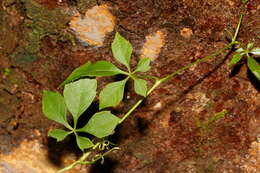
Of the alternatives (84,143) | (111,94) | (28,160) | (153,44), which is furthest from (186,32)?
(28,160)

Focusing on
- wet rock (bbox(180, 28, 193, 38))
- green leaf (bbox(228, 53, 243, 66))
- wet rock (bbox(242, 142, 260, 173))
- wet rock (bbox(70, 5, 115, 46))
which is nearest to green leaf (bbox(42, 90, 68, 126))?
wet rock (bbox(70, 5, 115, 46))

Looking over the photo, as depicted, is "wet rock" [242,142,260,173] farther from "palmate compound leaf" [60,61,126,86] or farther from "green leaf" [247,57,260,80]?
"palmate compound leaf" [60,61,126,86]

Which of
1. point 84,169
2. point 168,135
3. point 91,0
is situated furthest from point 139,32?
point 84,169

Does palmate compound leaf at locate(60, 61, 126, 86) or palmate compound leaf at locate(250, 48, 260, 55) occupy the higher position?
palmate compound leaf at locate(250, 48, 260, 55)

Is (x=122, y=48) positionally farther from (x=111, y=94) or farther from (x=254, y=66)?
(x=254, y=66)

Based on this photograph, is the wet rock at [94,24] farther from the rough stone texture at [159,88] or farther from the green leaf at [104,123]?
the green leaf at [104,123]
